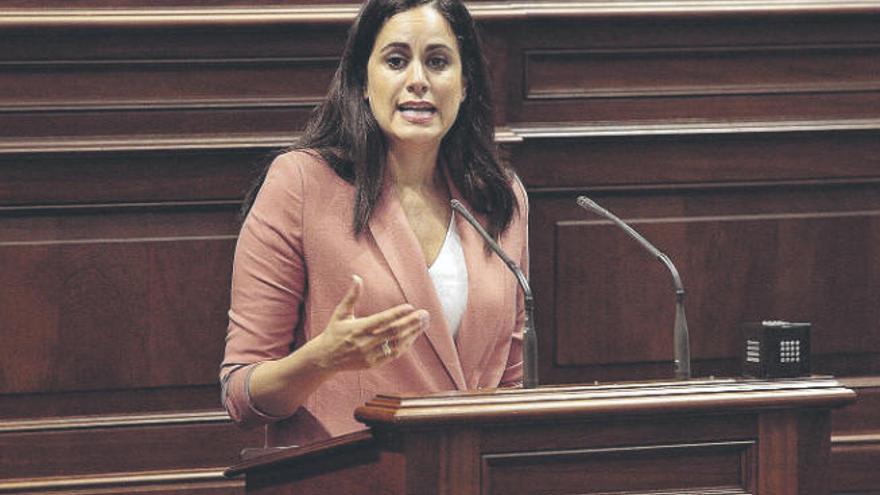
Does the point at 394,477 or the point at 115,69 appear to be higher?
the point at 115,69

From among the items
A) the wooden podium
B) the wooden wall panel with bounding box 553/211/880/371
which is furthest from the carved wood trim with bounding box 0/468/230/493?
the wooden podium

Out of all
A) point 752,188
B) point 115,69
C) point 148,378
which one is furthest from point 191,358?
point 752,188

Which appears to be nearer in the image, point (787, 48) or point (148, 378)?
point (148, 378)

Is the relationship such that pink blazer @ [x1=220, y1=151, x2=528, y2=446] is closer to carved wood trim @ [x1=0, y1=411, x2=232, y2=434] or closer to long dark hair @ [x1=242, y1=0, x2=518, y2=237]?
long dark hair @ [x1=242, y1=0, x2=518, y2=237]

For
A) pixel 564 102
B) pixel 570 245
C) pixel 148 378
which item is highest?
pixel 564 102

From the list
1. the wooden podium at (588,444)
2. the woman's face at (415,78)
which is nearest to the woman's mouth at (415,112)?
the woman's face at (415,78)

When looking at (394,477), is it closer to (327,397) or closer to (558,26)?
(327,397)

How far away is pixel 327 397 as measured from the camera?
178 cm

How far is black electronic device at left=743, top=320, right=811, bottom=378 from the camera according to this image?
1.53 metres

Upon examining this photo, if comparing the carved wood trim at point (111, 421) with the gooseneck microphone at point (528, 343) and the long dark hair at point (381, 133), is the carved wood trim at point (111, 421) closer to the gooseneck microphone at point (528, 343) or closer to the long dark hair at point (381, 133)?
the long dark hair at point (381, 133)

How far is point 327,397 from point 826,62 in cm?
138

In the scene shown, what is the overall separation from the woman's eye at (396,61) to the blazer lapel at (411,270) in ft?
0.55

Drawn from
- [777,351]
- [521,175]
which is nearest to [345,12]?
[521,175]

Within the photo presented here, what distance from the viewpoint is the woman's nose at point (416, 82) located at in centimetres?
184
